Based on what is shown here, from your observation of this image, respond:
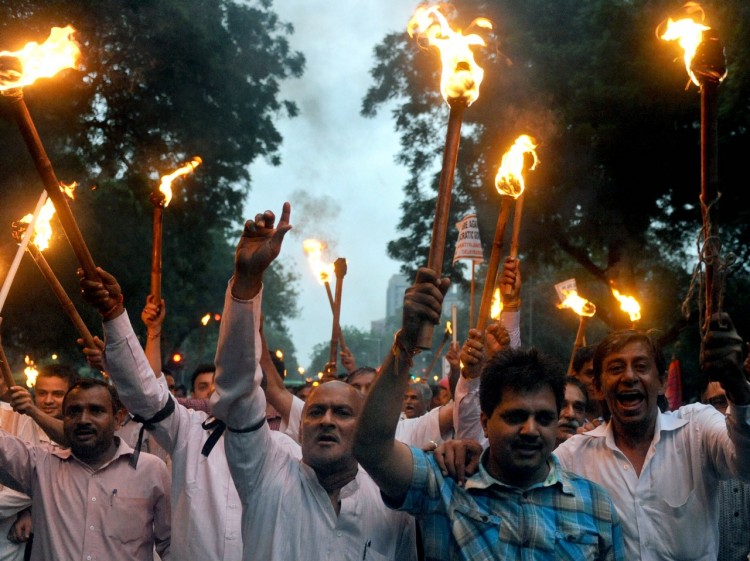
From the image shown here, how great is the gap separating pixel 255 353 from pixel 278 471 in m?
0.60

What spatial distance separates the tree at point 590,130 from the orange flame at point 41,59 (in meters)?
15.2

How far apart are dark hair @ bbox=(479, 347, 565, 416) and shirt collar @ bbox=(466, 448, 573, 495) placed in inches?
8.0

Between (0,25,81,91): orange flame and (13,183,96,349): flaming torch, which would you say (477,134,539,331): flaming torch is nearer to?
(13,183,96,349): flaming torch

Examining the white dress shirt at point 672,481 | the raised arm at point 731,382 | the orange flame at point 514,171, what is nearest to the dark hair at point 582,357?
the orange flame at point 514,171

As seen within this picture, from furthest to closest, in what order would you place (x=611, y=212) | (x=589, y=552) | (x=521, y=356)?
(x=611, y=212)
(x=521, y=356)
(x=589, y=552)

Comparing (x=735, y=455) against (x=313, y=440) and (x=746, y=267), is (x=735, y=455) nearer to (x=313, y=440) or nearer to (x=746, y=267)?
(x=313, y=440)

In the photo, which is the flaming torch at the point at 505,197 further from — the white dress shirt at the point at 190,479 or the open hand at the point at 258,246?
the white dress shirt at the point at 190,479

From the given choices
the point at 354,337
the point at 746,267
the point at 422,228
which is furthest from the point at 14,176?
the point at 354,337

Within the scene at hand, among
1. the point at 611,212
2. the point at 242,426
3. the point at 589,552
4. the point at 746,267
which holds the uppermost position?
the point at 611,212

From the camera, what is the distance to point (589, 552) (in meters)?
3.07

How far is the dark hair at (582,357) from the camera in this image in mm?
5988

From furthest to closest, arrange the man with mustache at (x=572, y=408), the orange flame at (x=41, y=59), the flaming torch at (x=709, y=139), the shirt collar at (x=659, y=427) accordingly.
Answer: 1. the man with mustache at (x=572, y=408)
2. the shirt collar at (x=659, y=427)
3. the orange flame at (x=41, y=59)
4. the flaming torch at (x=709, y=139)

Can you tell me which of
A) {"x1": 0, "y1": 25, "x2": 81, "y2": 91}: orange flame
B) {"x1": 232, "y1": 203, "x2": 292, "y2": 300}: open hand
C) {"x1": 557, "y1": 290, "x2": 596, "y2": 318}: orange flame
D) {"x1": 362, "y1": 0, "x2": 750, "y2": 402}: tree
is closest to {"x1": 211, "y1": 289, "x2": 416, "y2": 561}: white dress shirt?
{"x1": 232, "y1": 203, "x2": 292, "y2": 300}: open hand

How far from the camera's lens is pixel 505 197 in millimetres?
4340
